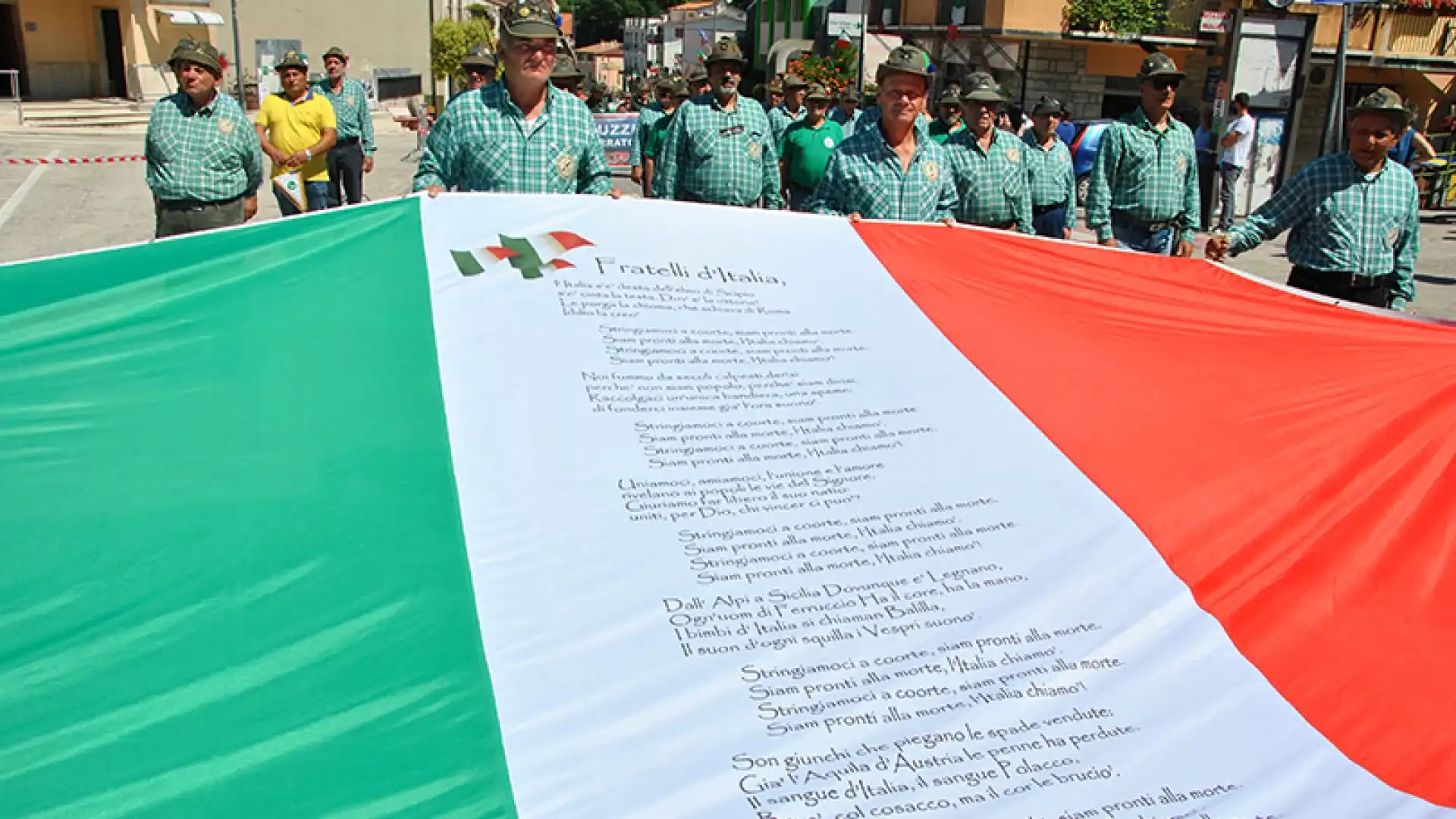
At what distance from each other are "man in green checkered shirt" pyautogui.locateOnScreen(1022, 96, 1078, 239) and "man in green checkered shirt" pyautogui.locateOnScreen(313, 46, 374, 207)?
535 centimetres

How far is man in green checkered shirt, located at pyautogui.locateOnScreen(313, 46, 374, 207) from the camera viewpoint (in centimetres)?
977

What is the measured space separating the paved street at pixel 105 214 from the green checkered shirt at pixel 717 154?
452 cm

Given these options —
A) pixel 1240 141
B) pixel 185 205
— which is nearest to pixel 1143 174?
pixel 185 205

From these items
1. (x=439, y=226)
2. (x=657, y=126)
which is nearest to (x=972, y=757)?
(x=439, y=226)

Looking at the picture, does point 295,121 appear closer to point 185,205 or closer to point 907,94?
point 185,205

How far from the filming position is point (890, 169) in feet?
16.3

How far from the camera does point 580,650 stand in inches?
85.4

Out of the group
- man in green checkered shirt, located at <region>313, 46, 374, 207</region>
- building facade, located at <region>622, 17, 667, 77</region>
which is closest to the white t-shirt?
man in green checkered shirt, located at <region>313, 46, 374, 207</region>

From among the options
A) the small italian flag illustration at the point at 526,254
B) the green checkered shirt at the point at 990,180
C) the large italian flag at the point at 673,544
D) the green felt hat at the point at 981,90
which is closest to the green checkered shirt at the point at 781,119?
the green felt hat at the point at 981,90

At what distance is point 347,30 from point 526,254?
34242 millimetres

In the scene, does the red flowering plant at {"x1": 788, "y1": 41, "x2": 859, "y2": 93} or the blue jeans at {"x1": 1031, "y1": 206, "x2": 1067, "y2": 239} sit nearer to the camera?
the blue jeans at {"x1": 1031, "y1": 206, "x2": 1067, "y2": 239}

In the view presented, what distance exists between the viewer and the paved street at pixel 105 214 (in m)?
10.6

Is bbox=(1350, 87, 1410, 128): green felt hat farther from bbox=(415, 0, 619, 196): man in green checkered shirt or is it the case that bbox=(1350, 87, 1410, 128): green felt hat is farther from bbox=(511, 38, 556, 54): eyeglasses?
bbox=(511, 38, 556, 54): eyeglasses

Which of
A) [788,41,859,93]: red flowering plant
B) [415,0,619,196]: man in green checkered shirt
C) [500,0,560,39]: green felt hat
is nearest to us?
[500,0,560,39]: green felt hat
